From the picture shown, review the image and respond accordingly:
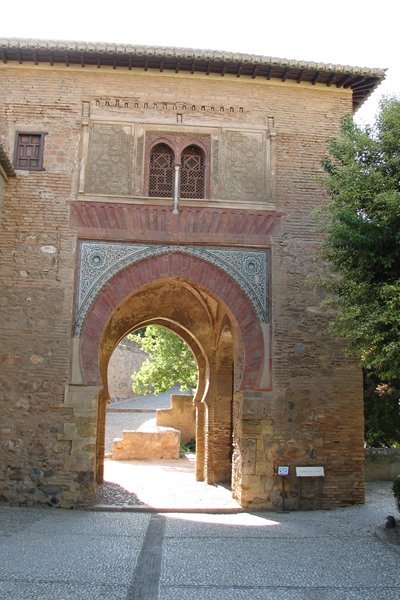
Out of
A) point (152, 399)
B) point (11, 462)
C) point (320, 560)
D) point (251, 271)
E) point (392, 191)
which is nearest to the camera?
point (320, 560)

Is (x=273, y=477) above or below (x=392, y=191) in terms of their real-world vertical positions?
below

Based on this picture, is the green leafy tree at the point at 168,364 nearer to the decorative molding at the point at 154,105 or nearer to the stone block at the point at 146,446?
the stone block at the point at 146,446

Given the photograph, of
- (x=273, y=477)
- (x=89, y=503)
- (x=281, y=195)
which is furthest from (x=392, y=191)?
(x=89, y=503)

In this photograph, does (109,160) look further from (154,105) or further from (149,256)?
(149,256)

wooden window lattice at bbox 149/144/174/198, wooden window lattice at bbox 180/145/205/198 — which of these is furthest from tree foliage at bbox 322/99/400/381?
wooden window lattice at bbox 149/144/174/198

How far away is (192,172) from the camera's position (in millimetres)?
10406

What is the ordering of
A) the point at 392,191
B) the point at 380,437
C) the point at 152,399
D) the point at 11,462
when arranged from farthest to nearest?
the point at 152,399, the point at 380,437, the point at 11,462, the point at 392,191

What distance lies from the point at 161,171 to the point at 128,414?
707 inches

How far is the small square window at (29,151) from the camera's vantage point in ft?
33.2

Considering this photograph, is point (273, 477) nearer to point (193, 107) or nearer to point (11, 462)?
point (11, 462)

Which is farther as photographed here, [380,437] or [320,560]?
[380,437]

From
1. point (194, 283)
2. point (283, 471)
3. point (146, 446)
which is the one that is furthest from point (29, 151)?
point (146, 446)

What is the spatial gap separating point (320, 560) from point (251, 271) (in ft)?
15.9

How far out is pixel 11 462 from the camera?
9219 mm
